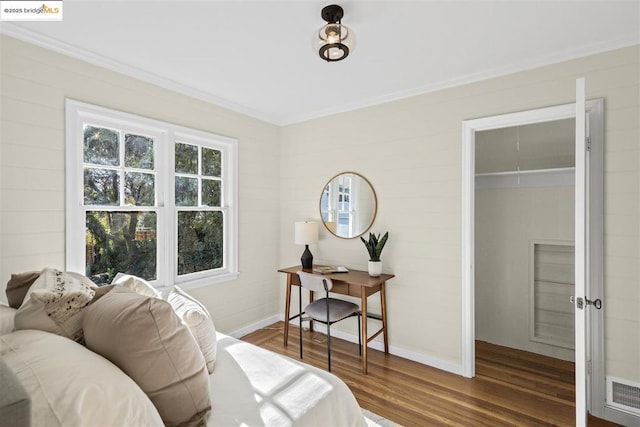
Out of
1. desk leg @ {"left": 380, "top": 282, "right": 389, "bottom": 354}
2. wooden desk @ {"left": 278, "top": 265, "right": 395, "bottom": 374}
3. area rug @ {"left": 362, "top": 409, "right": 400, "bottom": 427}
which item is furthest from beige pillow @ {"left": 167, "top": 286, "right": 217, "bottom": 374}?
desk leg @ {"left": 380, "top": 282, "right": 389, "bottom": 354}

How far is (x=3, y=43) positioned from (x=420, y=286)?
12.0ft

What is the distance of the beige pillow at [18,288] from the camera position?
1.53 metres

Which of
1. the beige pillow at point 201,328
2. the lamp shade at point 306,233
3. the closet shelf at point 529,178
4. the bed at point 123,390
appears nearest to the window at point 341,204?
the lamp shade at point 306,233

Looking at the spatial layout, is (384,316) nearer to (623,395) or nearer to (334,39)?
(623,395)

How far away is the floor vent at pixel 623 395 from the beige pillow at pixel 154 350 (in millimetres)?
2722

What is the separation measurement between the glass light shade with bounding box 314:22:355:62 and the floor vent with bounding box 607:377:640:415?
290 cm

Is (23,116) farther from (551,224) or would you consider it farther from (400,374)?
(551,224)

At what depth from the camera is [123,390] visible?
94 cm

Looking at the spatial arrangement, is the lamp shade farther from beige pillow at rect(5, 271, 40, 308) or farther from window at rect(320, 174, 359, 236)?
beige pillow at rect(5, 271, 40, 308)

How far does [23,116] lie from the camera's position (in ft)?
7.04

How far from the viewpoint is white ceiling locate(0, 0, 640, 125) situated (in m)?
1.92

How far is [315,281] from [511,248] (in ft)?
7.14

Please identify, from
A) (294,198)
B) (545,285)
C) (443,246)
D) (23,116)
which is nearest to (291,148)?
(294,198)

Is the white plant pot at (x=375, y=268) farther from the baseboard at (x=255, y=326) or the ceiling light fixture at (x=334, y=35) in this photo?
the ceiling light fixture at (x=334, y=35)
